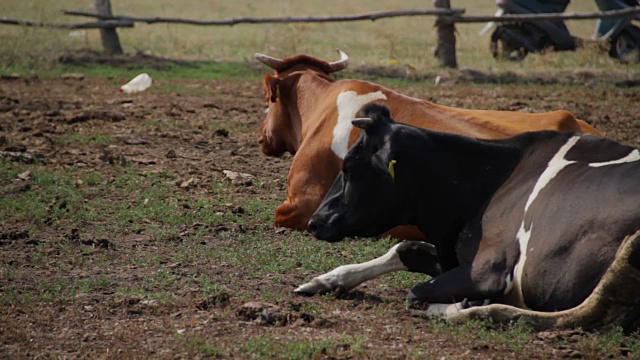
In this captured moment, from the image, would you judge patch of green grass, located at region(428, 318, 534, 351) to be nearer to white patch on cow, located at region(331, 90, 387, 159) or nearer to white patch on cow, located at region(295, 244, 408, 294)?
white patch on cow, located at region(295, 244, 408, 294)

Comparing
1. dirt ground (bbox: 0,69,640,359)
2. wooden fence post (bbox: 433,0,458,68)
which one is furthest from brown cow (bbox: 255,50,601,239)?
wooden fence post (bbox: 433,0,458,68)

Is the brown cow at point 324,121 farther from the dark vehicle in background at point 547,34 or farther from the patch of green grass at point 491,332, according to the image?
the dark vehicle in background at point 547,34

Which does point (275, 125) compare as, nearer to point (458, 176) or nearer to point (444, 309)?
point (458, 176)

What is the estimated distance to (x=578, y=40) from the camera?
18484mm

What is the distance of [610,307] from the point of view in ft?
16.4

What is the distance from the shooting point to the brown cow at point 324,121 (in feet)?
23.7

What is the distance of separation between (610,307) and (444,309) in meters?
0.92

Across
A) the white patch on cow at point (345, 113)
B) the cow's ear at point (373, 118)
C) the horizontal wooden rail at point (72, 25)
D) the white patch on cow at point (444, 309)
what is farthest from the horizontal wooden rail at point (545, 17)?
the white patch on cow at point (444, 309)

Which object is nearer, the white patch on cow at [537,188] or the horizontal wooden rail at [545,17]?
the white patch on cow at [537,188]

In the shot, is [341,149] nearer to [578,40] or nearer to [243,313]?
[243,313]

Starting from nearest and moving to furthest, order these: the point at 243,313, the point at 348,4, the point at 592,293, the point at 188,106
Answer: the point at 592,293, the point at 243,313, the point at 188,106, the point at 348,4

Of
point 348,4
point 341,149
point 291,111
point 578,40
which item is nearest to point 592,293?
point 341,149

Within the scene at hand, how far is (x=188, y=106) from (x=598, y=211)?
8.80 m

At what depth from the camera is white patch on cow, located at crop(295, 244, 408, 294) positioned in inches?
238
